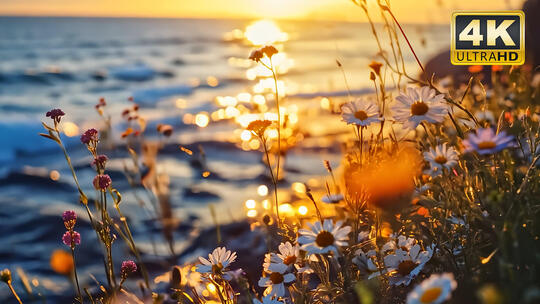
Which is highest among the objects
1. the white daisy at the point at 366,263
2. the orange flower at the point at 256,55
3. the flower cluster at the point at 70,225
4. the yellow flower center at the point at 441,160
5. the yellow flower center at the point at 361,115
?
the orange flower at the point at 256,55

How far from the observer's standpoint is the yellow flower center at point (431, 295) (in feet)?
2.87

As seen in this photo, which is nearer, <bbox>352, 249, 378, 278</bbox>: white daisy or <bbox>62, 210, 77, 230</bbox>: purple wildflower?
<bbox>352, 249, 378, 278</bbox>: white daisy

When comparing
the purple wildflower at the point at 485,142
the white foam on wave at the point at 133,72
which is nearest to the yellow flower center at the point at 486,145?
the purple wildflower at the point at 485,142

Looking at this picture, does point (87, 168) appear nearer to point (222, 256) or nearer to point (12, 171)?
point (12, 171)

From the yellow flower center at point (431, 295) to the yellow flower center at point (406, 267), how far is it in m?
0.61

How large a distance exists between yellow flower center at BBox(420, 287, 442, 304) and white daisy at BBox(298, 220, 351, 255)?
0.44m

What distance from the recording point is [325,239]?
1366mm

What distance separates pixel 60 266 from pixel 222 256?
0.78 meters

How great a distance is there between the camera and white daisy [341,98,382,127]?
173 centimetres

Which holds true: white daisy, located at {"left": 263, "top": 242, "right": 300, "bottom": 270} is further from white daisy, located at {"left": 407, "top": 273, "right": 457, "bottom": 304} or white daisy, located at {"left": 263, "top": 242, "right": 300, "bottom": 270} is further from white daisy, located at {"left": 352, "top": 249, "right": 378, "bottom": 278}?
white daisy, located at {"left": 407, "top": 273, "right": 457, "bottom": 304}

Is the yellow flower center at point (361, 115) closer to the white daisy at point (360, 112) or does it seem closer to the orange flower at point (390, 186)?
the white daisy at point (360, 112)

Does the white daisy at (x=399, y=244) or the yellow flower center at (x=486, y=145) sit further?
the white daisy at (x=399, y=244)

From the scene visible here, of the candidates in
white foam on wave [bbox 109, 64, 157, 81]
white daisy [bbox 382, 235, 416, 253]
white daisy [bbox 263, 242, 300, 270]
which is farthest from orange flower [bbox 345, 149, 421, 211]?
white foam on wave [bbox 109, 64, 157, 81]

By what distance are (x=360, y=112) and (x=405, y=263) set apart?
0.53 metres
